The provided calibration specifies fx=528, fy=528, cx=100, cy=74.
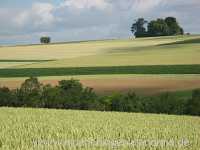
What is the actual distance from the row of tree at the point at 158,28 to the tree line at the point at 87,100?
87365mm

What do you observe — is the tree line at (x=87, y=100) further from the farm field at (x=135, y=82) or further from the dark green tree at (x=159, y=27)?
the dark green tree at (x=159, y=27)

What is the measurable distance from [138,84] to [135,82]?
3.43 ft

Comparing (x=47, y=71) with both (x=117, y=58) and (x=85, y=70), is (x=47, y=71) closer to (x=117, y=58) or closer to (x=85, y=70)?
(x=85, y=70)

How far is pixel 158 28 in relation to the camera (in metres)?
114

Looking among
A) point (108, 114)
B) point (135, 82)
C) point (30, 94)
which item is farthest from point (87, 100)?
point (135, 82)

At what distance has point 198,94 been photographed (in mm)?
24312

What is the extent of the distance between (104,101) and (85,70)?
56.3ft

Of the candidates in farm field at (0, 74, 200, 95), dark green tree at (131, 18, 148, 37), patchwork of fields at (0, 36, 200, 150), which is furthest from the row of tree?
farm field at (0, 74, 200, 95)

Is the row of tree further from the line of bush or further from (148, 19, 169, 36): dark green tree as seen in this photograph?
the line of bush

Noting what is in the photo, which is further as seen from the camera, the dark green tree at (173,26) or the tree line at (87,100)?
the dark green tree at (173,26)

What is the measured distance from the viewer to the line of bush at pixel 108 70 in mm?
39781

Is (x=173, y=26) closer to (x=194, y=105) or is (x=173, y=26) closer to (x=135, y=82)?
(x=135, y=82)

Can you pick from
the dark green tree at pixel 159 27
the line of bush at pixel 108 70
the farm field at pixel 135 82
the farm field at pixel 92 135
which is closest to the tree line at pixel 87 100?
the farm field at pixel 135 82

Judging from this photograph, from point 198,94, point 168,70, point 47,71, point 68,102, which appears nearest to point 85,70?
point 47,71
